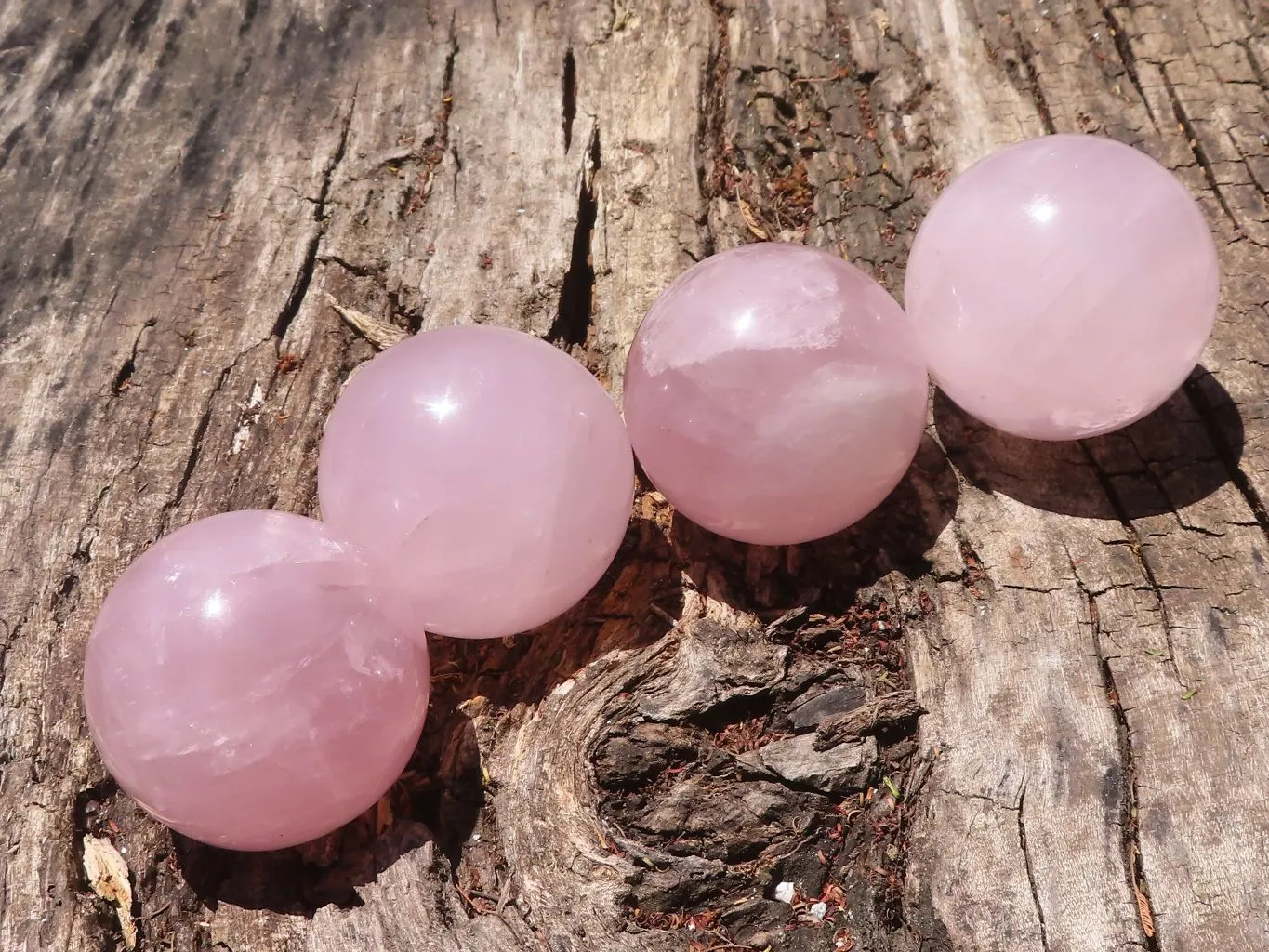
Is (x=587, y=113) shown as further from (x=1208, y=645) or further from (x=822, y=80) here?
(x=1208, y=645)

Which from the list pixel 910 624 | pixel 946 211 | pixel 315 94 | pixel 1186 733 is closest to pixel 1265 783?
pixel 1186 733

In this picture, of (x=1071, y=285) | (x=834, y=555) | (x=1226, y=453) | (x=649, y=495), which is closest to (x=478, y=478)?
(x=649, y=495)

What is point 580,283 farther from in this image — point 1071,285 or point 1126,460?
point 1126,460

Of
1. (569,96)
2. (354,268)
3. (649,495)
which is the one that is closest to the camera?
(649,495)

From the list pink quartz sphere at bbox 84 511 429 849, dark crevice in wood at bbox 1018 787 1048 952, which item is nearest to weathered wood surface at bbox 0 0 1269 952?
dark crevice in wood at bbox 1018 787 1048 952

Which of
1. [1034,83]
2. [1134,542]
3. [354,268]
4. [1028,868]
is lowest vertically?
[1028,868]

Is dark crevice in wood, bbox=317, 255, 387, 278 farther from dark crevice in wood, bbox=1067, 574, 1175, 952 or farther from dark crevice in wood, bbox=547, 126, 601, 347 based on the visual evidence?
dark crevice in wood, bbox=1067, 574, 1175, 952

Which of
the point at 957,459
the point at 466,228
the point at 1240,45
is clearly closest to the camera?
the point at 957,459
